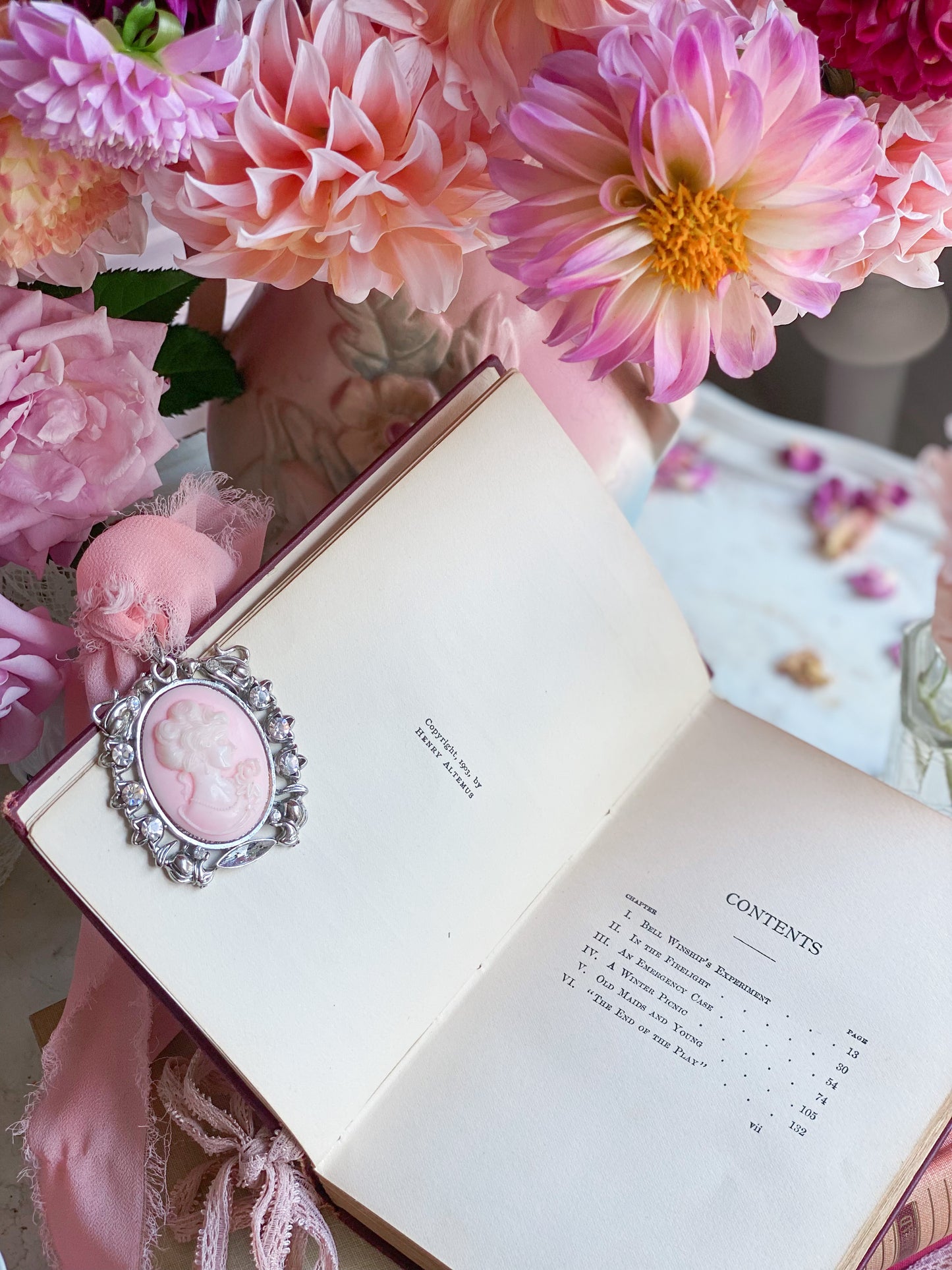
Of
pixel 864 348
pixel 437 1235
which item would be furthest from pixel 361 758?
pixel 864 348

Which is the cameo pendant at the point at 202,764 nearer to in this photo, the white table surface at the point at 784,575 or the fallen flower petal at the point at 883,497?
the white table surface at the point at 784,575

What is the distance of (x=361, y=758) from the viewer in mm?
416

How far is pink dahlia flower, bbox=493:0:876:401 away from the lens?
0.31 metres

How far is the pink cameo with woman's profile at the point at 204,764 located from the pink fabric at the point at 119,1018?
0.02m

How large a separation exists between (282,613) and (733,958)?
0.72 ft

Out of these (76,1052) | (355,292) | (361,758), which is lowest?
(76,1052)

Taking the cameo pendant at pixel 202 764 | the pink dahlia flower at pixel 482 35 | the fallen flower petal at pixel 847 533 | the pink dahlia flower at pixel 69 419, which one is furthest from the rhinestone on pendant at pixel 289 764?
the fallen flower petal at pixel 847 533

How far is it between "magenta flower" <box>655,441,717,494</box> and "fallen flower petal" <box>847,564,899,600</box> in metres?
0.14

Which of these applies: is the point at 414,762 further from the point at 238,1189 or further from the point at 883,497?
the point at 883,497

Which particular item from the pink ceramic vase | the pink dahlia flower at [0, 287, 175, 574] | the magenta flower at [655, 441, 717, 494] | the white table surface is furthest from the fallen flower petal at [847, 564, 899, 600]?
the pink dahlia flower at [0, 287, 175, 574]

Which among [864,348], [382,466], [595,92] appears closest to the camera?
[595,92]

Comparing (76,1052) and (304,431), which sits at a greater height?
(304,431)

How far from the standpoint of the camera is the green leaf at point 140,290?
1.51 feet

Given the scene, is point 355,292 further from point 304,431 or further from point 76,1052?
point 76,1052
